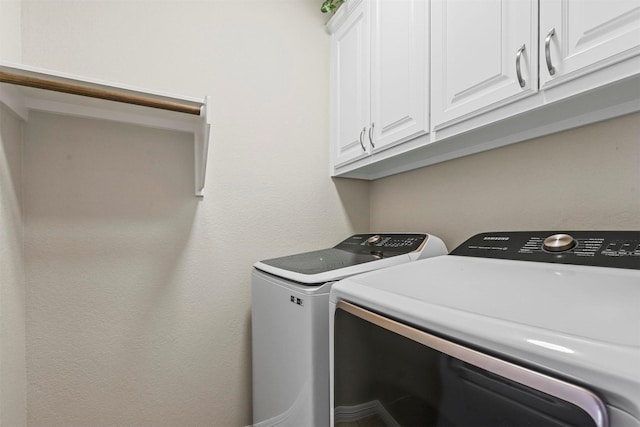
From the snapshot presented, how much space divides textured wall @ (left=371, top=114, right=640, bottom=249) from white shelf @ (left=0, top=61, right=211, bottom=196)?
1013mm

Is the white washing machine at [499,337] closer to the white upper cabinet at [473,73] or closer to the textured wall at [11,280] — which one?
the white upper cabinet at [473,73]

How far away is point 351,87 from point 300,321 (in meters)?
1.14

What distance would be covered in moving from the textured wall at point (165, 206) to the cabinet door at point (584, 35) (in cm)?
111

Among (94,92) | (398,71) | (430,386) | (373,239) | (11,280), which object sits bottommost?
(430,386)

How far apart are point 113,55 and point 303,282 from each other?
1207 millimetres

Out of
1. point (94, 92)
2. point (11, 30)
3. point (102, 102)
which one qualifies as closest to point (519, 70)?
point (94, 92)

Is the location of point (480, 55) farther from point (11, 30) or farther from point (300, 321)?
point (11, 30)

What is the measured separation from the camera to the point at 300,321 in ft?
3.24

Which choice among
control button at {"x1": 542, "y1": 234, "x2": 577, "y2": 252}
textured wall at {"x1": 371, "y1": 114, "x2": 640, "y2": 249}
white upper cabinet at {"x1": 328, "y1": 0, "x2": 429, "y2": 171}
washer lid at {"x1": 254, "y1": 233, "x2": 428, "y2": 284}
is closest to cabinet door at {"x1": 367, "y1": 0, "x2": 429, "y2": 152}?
white upper cabinet at {"x1": 328, "y1": 0, "x2": 429, "y2": 171}

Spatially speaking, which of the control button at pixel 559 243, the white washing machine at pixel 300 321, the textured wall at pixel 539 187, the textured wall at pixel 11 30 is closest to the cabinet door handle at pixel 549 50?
the textured wall at pixel 539 187

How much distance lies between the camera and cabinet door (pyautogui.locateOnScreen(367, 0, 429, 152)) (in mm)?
1140

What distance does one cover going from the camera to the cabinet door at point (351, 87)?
4.76 feet

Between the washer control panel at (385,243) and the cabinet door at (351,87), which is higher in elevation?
the cabinet door at (351,87)

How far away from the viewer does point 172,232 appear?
1383 mm
